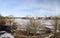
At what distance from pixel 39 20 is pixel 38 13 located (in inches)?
4.0

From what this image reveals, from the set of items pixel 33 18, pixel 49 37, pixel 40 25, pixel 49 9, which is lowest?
pixel 49 37

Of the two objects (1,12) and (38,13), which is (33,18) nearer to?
(38,13)

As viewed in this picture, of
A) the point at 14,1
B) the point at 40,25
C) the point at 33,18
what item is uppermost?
the point at 14,1

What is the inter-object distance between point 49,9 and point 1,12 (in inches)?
26.9

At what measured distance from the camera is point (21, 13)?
1.59m

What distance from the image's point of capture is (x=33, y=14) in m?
1.60

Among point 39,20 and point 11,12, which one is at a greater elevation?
point 11,12

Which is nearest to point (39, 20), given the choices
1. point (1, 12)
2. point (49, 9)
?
point (49, 9)

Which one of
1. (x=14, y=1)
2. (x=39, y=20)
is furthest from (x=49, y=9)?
(x=14, y=1)

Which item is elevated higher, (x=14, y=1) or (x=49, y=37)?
(x=14, y=1)

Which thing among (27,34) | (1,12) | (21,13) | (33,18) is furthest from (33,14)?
(1,12)

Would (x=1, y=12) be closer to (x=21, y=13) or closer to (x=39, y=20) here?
(x=21, y=13)

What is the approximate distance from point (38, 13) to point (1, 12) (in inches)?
20.5

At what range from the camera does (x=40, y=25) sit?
1.60 metres
